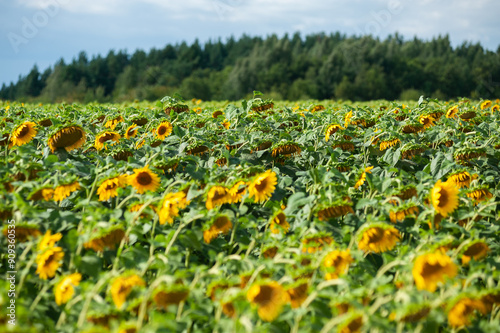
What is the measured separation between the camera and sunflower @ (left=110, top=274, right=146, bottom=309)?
1.70 meters

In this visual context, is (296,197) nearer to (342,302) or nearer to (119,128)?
(342,302)

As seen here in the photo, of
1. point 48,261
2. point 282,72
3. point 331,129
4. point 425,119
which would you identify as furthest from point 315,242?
point 282,72

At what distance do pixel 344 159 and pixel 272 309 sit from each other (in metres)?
2.41

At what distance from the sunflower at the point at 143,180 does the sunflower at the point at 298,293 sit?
1198mm

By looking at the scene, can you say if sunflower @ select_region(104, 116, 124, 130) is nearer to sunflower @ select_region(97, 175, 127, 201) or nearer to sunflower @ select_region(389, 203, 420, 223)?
sunflower @ select_region(97, 175, 127, 201)

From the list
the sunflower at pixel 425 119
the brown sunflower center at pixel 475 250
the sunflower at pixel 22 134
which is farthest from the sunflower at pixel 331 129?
the sunflower at pixel 22 134

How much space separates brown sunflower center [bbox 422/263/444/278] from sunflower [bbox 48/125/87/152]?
2348 millimetres

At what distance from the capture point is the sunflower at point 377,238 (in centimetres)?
212

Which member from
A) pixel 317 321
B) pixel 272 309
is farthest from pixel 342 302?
pixel 272 309

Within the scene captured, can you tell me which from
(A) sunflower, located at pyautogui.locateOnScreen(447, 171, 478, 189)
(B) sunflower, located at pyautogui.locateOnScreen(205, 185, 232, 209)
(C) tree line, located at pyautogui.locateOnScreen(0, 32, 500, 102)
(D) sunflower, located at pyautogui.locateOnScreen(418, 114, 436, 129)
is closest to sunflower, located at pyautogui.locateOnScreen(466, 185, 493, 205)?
(A) sunflower, located at pyautogui.locateOnScreen(447, 171, 478, 189)

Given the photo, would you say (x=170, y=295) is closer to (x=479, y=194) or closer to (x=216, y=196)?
(x=216, y=196)

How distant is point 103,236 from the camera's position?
2033 millimetres

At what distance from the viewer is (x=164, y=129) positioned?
144 inches

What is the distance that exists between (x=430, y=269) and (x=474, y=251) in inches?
22.8
